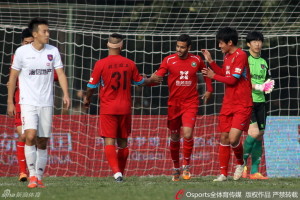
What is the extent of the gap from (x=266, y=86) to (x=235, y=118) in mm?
972

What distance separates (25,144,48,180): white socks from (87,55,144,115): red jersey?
4.32ft

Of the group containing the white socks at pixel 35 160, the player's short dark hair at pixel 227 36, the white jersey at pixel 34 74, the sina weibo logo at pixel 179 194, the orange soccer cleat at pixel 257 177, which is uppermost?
the player's short dark hair at pixel 227 36

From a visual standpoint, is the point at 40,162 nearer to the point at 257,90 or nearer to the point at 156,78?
the point at 156,78

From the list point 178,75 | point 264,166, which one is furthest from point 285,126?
point 178,75

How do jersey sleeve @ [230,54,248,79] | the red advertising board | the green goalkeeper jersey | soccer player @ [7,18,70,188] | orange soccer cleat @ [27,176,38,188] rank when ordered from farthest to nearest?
the red advertising board → the green goalkeeper jersey → jersey sleeve @ [230,54,248,79] → soccer player @ [7,18,70,188] → orange soccer cleat @ [27,176,38,188]

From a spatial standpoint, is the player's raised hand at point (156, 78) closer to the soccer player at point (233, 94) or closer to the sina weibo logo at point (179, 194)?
the soccer player at point (233, 94)

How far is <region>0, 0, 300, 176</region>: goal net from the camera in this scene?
14.7 metres

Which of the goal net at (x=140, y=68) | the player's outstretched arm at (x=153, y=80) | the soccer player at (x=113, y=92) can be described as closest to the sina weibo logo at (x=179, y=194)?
the soccer player at (x=113, y=92)

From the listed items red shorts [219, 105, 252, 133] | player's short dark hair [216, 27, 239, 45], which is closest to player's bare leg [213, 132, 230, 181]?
red shorts [219, 105, 252, 133]

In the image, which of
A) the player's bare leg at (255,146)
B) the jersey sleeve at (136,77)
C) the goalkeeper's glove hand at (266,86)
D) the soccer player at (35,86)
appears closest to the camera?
the soccer player at (35,86)

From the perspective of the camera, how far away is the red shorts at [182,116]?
11.5 metres

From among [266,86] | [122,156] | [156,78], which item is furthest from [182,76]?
[122,156]

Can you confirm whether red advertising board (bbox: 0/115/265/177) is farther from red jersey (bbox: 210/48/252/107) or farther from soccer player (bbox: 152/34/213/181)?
red jersey (bbox: 210/48/252/107)

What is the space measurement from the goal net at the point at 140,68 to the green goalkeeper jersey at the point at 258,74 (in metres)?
2.30
